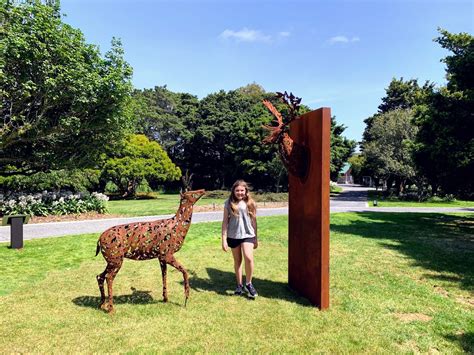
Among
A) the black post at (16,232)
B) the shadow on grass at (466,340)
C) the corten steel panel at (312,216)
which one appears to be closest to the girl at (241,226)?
the corten steel panel at (312,216)

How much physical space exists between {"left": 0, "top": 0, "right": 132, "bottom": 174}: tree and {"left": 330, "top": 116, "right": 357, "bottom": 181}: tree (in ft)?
76.6

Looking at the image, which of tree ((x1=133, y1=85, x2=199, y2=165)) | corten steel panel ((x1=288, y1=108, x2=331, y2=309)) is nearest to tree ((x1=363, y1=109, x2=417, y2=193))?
tree ((x1=133, y1=85, x2=199, y2=165))

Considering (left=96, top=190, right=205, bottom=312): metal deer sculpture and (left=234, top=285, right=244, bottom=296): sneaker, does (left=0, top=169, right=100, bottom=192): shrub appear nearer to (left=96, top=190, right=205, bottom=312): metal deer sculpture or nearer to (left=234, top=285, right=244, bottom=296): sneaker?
(left=96, top=190, right=205, bottom=312): metal deer sculpture

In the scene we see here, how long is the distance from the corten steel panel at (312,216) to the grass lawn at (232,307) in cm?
34

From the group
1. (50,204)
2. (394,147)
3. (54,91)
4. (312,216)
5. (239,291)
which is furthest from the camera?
(394,147)

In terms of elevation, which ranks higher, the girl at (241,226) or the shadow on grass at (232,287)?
the girl at (241,226)

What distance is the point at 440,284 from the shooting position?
650 cm

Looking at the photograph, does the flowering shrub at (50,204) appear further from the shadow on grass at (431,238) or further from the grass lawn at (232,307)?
the shadow on grass at (431,238)

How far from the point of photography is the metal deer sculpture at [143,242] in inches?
194

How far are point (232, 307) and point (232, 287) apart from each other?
104cm

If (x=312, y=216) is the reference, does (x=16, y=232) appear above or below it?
below

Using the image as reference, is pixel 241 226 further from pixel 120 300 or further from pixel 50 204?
pixel 50 204

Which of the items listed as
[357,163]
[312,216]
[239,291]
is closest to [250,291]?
[239,291]

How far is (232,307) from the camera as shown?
513cm
